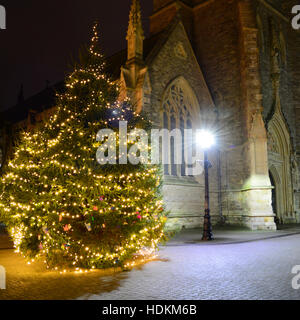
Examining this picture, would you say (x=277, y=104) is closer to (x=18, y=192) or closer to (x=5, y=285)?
(x=18, y=192)

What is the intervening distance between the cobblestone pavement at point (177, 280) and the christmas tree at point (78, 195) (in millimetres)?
→ 663

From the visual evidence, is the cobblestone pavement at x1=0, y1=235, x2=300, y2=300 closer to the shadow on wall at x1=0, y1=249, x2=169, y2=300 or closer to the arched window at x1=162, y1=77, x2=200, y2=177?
the shadow on wall at x1=0, y1=249, x2=169, y2=300

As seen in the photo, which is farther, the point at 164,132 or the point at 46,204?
the point at 164,132

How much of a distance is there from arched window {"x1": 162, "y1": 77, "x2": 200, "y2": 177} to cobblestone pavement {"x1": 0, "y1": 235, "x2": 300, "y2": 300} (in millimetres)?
8804

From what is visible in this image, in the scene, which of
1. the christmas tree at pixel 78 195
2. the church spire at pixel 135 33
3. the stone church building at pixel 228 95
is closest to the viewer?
the christmas tree at pixel 78 195

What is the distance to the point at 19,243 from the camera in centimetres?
859

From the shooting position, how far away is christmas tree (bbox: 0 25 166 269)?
7.89 metres

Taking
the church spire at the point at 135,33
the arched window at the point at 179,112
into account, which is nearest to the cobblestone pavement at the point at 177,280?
the arched window at the point at 179,112

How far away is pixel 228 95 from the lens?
20.7 m

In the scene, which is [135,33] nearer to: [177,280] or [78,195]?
[78,195]

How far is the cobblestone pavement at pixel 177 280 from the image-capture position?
544 cm

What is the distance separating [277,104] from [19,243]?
18.5 metres

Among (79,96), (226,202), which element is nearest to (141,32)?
(79,96)

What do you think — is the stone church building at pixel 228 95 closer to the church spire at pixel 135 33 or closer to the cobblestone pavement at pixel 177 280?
the church spire at pixel 135 33
